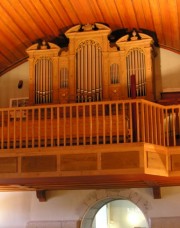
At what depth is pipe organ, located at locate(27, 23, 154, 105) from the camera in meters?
11.1

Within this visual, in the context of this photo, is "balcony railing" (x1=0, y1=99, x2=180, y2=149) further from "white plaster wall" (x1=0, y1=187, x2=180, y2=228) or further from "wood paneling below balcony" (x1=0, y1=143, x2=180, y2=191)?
"white plaster wall" (x1=0, y1=187, x2=180, y2=228)

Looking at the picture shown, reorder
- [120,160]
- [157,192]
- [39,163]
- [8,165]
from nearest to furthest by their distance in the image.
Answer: [120,160] < [39,163] < [8,165] < [157,192]

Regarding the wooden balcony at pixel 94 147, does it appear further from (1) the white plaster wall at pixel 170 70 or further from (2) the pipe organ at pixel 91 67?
(1) the white plaster wall at pixel 170 70

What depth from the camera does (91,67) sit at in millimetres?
11352

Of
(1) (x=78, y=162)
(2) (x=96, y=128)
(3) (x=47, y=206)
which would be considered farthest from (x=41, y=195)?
(2) (x=96, y=128)

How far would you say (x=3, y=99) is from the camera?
12633 millimetres

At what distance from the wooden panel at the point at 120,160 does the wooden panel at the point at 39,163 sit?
92cm

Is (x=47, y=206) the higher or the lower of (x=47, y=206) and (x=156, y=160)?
the lower

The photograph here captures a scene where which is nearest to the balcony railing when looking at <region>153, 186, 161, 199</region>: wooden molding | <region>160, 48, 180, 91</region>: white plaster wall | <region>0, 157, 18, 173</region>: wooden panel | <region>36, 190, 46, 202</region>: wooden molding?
<region>0, 157, 18, 173</region>: wooden panel

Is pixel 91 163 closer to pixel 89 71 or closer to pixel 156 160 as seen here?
pixel 156 160

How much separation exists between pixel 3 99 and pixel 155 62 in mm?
3882

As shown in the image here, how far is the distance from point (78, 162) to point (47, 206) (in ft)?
10.4

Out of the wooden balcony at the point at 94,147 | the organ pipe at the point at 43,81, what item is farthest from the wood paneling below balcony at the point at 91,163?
the organ pipe at the point at 43,81

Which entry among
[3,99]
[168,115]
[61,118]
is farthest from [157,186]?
[3,99]
